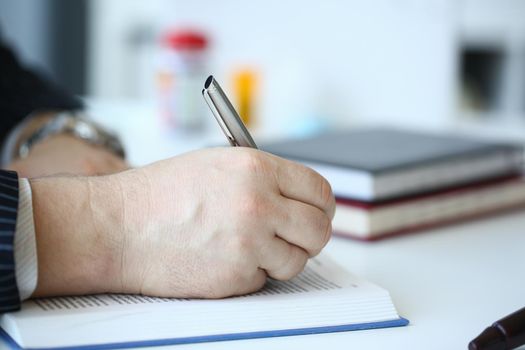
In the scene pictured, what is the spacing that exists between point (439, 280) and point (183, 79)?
2.89ft

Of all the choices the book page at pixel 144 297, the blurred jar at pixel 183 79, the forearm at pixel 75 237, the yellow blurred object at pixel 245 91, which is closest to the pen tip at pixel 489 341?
the book page at pixel 144 297

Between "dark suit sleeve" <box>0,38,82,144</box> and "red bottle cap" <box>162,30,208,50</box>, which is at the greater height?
"red bottle cap" <box>162,30,208,50</box>

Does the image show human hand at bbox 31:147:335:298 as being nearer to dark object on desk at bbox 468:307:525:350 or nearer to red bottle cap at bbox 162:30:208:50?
dark object on desk at bbox 468:307:525:350

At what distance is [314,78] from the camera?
172 cm

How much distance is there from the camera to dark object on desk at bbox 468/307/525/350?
0.47 m

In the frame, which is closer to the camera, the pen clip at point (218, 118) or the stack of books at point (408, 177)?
the pen clip at point (218, 118)

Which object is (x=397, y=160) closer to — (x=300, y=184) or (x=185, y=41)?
(x=300, y=184)

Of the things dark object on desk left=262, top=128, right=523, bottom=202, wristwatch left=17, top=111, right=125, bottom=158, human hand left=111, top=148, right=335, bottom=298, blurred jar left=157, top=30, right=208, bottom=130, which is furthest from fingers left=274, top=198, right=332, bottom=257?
blurred jar left=157, top=30, right=208, bottom=130

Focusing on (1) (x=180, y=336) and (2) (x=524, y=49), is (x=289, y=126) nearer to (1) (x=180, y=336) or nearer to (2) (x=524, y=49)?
(1) (x=180, y=336)

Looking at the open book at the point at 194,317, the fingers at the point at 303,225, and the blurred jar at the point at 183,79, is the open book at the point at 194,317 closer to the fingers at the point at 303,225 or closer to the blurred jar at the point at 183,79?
the fingers at the point at 303,225

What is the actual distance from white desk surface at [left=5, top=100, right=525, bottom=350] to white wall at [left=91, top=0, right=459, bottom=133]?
0.78 m

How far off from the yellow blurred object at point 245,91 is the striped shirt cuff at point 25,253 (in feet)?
3.65

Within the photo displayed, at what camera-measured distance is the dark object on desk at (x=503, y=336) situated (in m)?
0.47

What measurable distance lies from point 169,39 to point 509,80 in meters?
1.88
